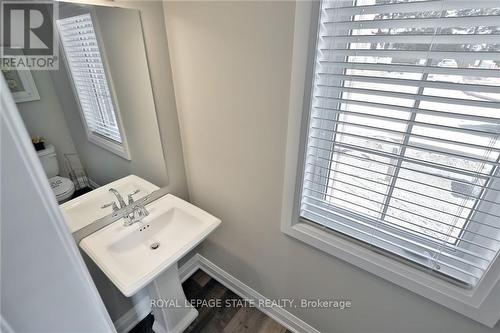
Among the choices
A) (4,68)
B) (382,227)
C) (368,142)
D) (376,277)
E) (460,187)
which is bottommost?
(376,277)

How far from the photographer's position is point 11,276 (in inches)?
14.2

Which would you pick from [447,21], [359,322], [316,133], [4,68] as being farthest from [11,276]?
[359,322]

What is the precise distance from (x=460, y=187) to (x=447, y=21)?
50cm

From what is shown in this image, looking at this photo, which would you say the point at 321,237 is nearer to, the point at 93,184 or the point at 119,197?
the point at 119,197

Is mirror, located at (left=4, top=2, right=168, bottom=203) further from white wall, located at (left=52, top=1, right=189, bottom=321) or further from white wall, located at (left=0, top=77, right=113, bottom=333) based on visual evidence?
white wall, located at (left=0, top=77, right=113, bottom=333)

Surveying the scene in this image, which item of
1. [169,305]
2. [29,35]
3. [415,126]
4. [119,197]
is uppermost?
[29,35]

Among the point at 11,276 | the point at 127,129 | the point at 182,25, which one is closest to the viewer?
the point at 11,276

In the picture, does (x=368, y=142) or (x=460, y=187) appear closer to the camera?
(x=460, y=187)

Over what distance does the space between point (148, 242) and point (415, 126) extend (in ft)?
4.38

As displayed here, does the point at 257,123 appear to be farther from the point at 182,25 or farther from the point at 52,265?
the point at 52,265

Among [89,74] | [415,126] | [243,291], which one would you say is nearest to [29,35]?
[89,74]

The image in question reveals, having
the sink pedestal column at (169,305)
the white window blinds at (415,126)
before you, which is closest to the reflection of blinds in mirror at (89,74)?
the sink pedestal column at (169,305)

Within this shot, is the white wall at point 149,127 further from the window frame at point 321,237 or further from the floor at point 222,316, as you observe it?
the window frame at point 321,237

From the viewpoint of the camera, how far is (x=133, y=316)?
1.52 m
